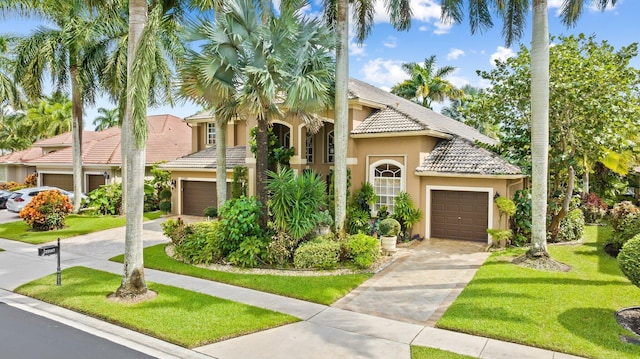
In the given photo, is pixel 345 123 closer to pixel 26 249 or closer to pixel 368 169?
pixel 368 169

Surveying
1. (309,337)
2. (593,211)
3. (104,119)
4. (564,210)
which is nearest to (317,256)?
(309,337)

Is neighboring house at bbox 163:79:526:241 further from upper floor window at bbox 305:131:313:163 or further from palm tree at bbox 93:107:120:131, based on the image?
palm tree at bbox 93:107:120:131

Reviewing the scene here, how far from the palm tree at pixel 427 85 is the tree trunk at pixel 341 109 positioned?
2629 cm

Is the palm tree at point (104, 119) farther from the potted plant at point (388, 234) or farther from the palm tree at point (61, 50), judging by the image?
the potted plant at point (388, 234)

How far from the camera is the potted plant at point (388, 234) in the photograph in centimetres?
1472

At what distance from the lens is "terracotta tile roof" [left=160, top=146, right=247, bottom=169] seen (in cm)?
2228

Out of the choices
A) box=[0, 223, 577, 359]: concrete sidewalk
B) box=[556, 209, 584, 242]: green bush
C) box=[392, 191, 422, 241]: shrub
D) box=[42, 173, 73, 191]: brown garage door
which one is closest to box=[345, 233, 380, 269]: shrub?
box=[0, 223, 577, 359]: concrete sidewalk

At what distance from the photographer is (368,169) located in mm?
18312

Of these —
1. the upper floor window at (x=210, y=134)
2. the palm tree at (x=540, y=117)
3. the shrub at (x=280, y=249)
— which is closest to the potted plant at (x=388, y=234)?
the shrub at (x=280, y=249)

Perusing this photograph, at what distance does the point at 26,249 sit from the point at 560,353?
18.5 meters

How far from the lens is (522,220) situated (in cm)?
1623

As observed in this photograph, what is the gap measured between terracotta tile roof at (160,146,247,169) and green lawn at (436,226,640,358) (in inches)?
568

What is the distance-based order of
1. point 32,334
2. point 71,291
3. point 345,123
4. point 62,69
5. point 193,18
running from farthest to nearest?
1. point 62,69
2. point 345,123
3. point 193,18
4. point 71,291
5. point 32,334

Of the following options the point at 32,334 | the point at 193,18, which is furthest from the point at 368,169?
the point at 32,334
